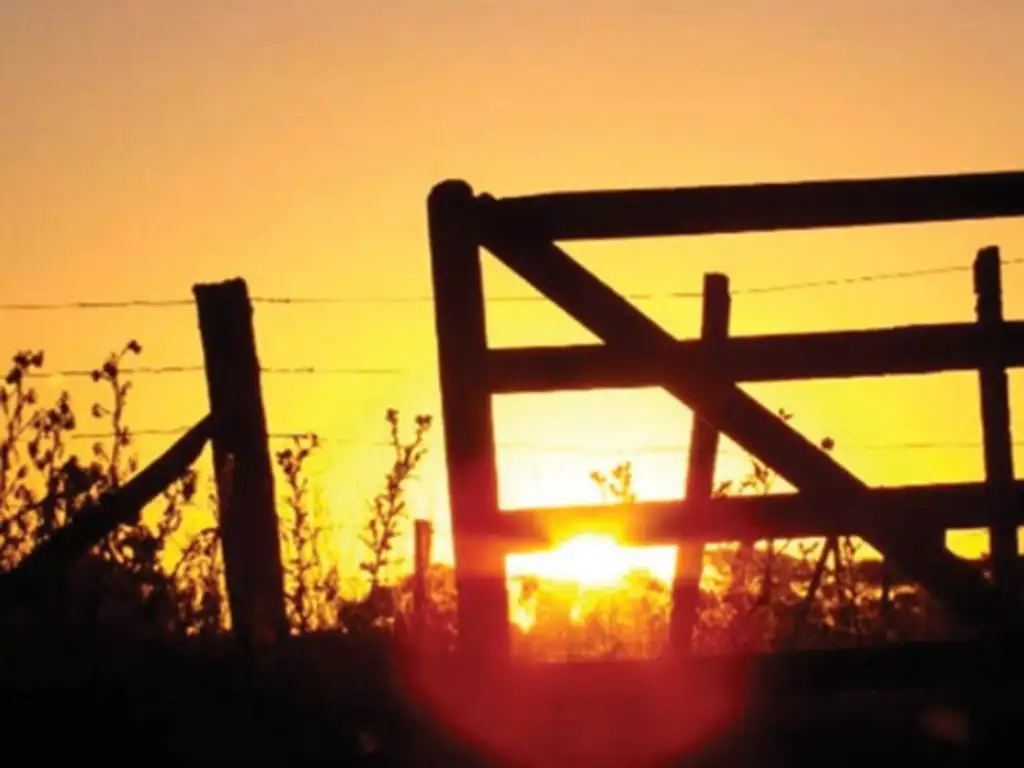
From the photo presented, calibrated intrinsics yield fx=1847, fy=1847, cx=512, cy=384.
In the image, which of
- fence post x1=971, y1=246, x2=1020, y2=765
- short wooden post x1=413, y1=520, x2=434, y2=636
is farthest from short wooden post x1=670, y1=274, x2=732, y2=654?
fence post x1=971, y1=246, x2=1020, y2=765

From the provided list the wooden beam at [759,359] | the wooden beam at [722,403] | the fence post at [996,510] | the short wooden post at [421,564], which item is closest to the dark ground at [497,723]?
the fence post at [996,510]

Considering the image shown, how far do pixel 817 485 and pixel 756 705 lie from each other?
0.94m

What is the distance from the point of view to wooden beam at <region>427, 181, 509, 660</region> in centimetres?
565

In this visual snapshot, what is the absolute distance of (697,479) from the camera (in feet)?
27.0

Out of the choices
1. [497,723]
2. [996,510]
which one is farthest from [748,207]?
[497,723]

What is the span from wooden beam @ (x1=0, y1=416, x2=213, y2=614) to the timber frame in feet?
5.58

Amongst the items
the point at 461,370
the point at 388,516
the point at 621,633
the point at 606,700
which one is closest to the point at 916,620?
the point at 621,633

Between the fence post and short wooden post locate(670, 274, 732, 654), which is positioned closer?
the fence post

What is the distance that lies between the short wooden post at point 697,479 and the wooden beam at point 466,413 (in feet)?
7.38

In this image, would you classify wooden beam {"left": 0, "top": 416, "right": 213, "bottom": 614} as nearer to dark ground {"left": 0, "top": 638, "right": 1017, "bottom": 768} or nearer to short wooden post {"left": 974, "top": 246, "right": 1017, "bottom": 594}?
dark ground {"left": 0, "top": 638, "right": 1017, "bottom": 768}

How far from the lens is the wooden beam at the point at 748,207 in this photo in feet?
18.4

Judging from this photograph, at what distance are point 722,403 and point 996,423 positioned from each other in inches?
66.5

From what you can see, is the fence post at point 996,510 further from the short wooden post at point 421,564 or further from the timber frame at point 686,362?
the short wooden post at point 421,564

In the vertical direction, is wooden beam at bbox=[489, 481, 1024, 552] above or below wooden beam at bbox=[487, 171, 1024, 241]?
below
